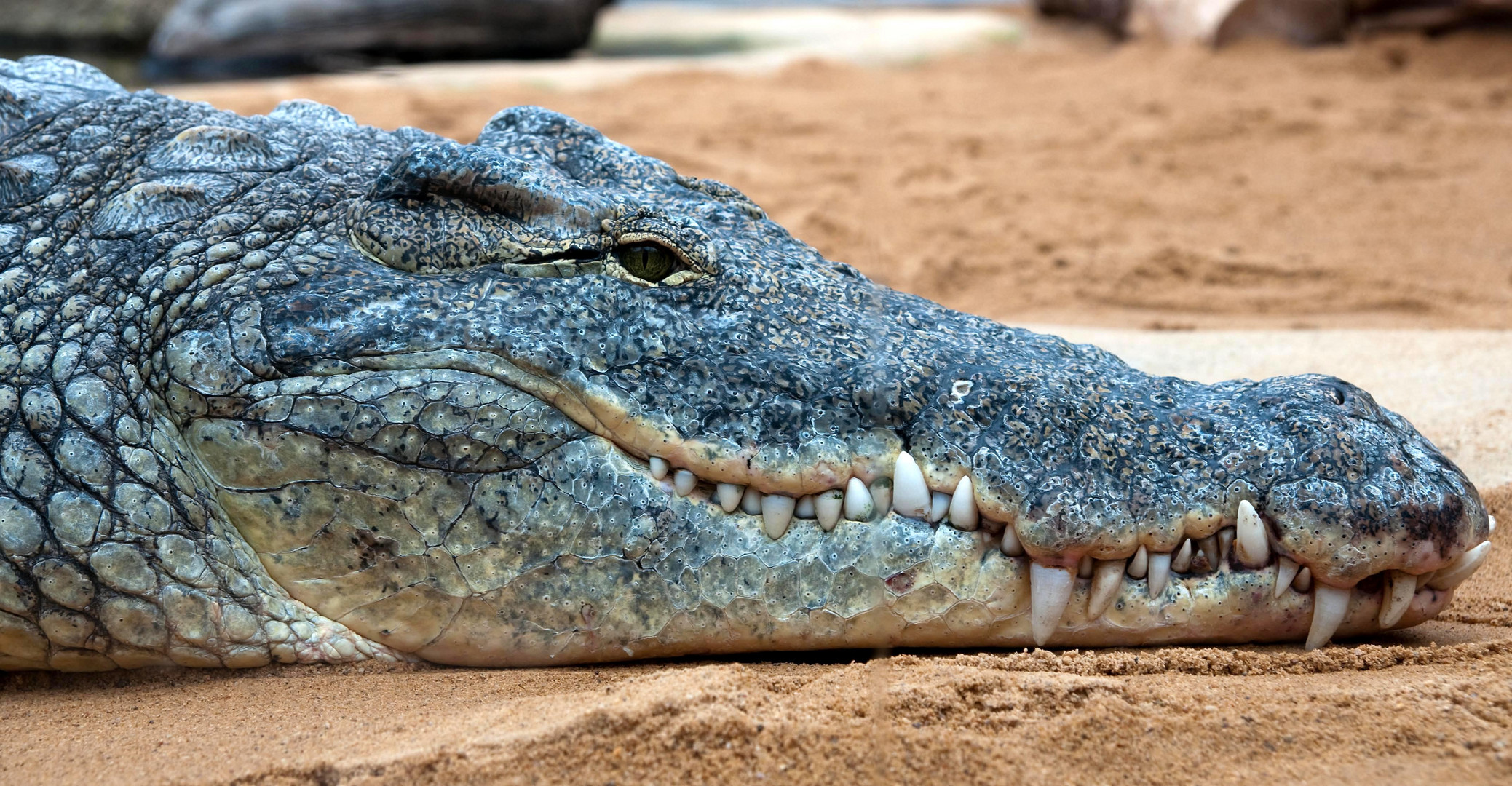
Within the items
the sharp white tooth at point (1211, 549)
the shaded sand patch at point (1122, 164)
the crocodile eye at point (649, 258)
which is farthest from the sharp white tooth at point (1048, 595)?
the shaded sand patch at point (1122, 164)

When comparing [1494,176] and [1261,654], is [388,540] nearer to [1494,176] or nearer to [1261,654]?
[1261,654]

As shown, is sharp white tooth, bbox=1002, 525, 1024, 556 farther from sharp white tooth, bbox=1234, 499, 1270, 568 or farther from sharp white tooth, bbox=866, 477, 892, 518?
sharp white tooth, bbox=1234, 499, 1270, 568

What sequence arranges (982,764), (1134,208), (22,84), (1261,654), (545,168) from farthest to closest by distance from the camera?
(1134,208) → (22,84) → (545,168) → (1261,654) → (982,764)

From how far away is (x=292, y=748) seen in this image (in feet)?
6.41

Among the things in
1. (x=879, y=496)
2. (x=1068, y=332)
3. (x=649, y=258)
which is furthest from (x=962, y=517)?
(x=1068, y=332)

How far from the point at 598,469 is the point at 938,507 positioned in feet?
2.00

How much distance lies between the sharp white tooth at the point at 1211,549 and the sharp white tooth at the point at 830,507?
631 mm

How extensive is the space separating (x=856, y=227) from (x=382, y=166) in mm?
3628

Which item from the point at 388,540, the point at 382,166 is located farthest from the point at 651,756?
the point at 382,166

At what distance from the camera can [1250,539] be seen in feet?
6.67

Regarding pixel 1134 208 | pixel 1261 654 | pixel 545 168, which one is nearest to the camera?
pixel 1261 654

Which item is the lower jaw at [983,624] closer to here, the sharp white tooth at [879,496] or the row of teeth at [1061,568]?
the row of teeth at [1061,568]

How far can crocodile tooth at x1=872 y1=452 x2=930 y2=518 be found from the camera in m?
2.05

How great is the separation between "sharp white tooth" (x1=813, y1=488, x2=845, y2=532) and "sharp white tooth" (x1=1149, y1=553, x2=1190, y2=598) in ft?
1.80
